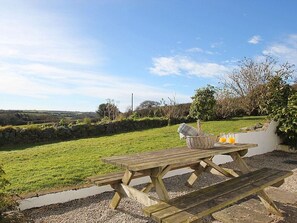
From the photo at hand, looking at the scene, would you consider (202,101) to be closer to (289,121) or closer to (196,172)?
(289,121)

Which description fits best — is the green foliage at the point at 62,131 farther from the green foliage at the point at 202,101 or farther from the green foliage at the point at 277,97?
the green foliage at the point at 277,97

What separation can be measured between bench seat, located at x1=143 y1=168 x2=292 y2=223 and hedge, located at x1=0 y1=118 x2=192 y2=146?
36.2 feet

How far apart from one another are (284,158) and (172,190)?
4.77 m

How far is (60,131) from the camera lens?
44.4ft

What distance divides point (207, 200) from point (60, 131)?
38.1 feet

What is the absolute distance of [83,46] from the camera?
8852mm

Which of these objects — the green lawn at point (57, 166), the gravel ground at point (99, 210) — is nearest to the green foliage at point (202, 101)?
the green lawn at point (57, 166)

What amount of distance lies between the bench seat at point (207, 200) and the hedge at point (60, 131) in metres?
11.0

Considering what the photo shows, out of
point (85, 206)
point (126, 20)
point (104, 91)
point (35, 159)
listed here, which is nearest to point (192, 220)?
point (85, 206)

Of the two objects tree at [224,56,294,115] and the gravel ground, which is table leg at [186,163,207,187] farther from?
tree at [224,56,294,115]

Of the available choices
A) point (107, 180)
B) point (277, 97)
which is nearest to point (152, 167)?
point (107, 180)

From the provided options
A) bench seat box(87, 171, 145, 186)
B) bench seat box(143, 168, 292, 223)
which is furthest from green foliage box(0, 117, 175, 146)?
bench seat box(143, 168, 292, 223)

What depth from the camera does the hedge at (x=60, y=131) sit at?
12.6 metres

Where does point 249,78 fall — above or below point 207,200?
above
